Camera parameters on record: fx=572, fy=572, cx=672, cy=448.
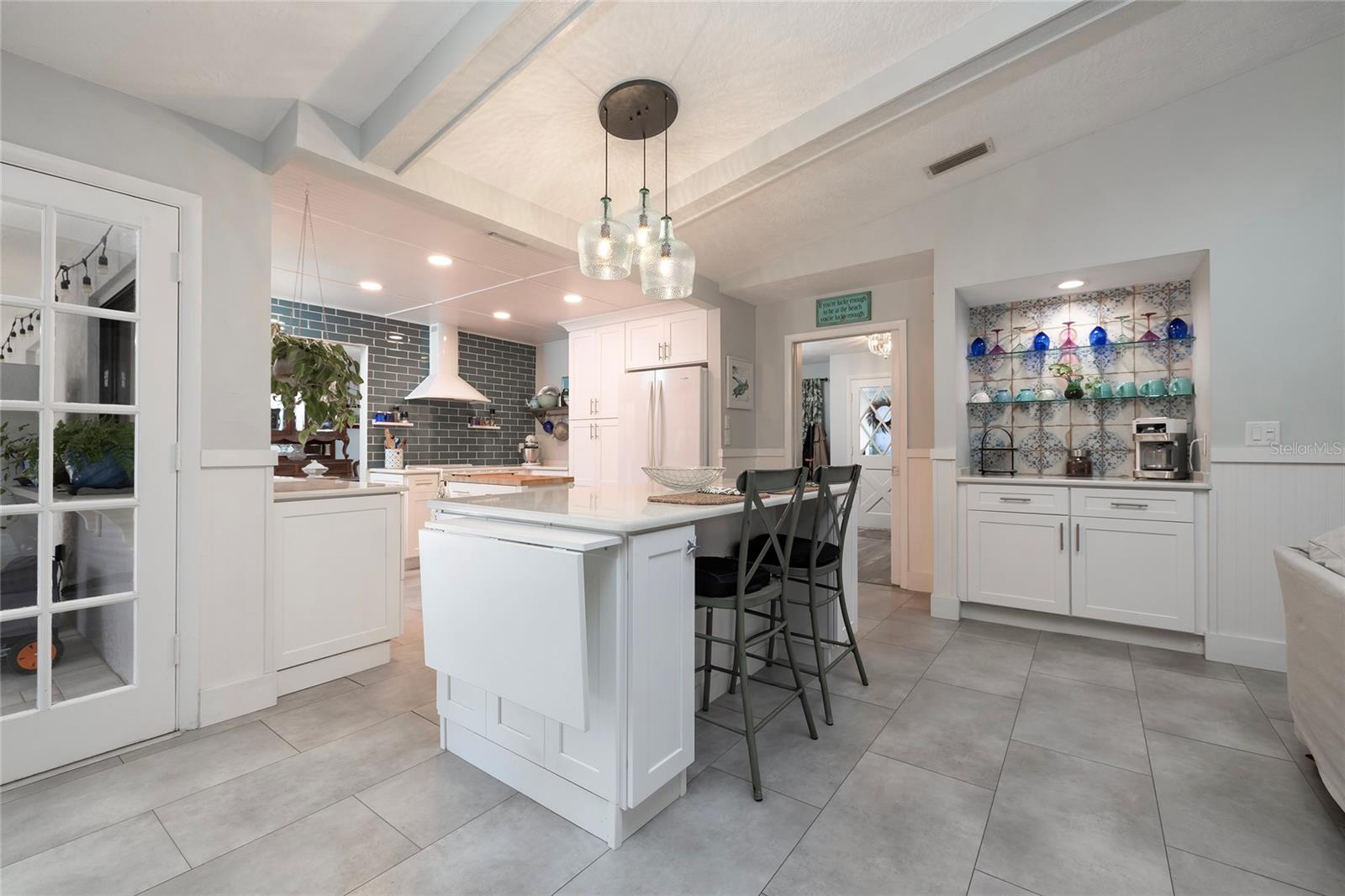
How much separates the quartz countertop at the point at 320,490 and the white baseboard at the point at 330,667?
2.43 ft

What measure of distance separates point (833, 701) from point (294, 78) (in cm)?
322

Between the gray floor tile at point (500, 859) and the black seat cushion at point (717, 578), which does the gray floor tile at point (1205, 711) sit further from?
the gray floor tile at point (500, 859)

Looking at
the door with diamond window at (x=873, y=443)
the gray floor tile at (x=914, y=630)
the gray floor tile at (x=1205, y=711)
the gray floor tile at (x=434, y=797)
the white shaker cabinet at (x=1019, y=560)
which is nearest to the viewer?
the gray floor tile at (x=434, y=797)

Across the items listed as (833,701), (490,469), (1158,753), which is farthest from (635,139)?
(490,469)

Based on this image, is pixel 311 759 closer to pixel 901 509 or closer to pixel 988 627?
pixel 988 627

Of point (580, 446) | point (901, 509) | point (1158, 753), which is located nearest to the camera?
point (1158, 753)

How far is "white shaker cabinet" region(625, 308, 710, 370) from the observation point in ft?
15.5

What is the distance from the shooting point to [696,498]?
2.05 metres

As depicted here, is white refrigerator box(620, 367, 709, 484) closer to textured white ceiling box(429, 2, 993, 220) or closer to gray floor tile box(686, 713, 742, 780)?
textured white ceiling box(429, 2, 993, 220)

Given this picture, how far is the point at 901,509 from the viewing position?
4.43m

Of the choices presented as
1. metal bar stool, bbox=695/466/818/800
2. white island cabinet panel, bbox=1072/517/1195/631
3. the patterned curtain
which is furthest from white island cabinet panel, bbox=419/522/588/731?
the patterned curtain

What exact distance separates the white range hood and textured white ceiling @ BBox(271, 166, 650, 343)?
0.55 ft

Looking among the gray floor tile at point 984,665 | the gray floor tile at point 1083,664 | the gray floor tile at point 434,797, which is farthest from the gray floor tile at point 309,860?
the gray floor tile at point 1083,664

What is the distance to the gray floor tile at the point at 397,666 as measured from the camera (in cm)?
268
